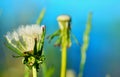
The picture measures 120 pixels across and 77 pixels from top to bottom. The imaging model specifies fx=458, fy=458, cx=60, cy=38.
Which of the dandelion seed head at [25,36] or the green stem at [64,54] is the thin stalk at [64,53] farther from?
the dandelion seed head at [25,36]

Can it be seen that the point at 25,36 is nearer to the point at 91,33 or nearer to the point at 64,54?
the point at 64,54

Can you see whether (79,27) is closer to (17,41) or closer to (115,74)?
(115,74)

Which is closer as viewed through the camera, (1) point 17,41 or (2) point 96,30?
(1) point 17,41

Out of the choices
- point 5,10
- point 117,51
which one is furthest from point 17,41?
point 117,51

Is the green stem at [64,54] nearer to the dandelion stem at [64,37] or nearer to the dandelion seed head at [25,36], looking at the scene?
the dandelion stem at [64,37]

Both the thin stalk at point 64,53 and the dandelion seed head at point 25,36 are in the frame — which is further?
the thin stalk at point 64,53

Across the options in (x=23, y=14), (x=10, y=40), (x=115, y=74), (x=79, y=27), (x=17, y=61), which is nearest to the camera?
A: (x=10, y=40)

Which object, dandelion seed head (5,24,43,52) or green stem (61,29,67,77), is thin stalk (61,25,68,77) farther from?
dandelion seed head (5,24,43,52)

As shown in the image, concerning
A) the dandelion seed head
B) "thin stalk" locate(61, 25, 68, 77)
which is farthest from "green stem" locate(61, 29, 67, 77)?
the dandelion seed head

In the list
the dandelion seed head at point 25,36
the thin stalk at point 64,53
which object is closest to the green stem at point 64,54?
the thin stalk at point 64,53

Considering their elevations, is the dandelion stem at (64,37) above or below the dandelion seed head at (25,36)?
below

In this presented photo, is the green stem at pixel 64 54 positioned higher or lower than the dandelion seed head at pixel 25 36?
lower
